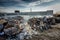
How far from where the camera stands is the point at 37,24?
2.14m

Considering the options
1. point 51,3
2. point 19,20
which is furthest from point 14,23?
point 51,3

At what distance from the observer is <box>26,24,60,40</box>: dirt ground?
6.54 ft

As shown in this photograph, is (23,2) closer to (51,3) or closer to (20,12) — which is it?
(20,12)

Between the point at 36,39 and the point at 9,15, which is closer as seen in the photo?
the point at 36,39

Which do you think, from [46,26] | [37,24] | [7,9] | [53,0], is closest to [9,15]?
[7,9]

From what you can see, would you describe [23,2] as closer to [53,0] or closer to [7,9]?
[7,9]

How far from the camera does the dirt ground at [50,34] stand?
1.99 metres

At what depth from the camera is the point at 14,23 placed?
2.15 m

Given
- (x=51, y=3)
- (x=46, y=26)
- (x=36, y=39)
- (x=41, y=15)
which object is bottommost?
(x=36, y=39)

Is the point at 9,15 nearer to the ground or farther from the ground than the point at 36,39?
farther from the ground

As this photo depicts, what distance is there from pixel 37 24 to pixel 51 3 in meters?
0.46

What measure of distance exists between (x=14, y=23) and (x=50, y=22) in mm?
672

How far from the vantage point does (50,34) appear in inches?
80.7

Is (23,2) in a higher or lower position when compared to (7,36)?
higher
